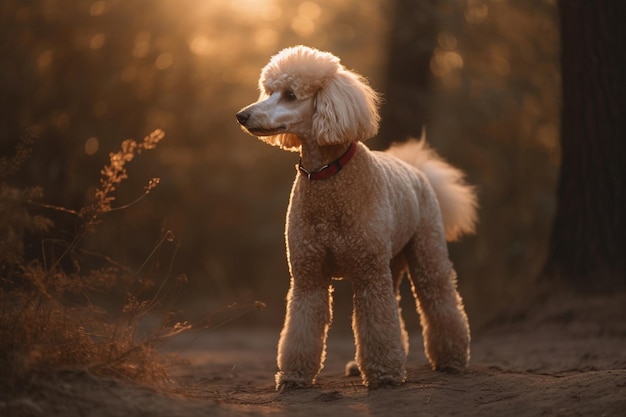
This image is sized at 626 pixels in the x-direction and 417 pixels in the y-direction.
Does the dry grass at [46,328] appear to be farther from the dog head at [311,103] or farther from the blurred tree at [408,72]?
the blurred tree at [408,72]

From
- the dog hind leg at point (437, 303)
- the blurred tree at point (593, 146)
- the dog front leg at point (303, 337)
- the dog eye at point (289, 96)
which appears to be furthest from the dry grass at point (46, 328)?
the blurred tree at point (593, 146)

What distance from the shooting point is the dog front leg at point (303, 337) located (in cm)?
533

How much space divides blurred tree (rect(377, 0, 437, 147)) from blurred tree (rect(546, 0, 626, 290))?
309 cm

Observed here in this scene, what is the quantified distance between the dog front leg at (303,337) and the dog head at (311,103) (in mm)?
975

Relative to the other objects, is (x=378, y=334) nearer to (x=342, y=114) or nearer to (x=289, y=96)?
(x=342, y=114)

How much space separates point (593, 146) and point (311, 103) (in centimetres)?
331

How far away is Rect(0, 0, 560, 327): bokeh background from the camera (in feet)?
35.8

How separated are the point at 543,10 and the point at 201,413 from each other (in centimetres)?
815

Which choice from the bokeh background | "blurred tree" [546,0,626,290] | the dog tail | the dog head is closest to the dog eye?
the dog head

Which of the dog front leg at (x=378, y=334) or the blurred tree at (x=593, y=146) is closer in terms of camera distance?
the dog front leg at (x=378, y=334)

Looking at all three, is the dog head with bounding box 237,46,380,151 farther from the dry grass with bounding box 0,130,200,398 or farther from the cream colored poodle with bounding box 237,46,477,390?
the dry grass with bounding box 0,130,200,398

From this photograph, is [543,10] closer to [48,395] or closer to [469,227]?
[469,227]

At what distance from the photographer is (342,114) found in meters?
5.09

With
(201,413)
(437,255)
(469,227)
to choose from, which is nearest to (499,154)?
(469,227)
